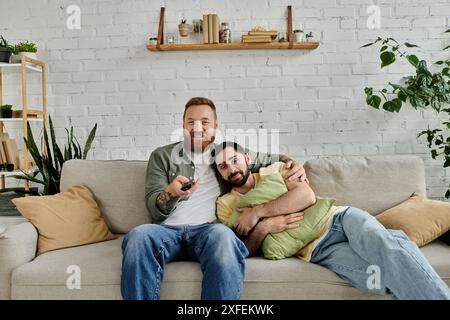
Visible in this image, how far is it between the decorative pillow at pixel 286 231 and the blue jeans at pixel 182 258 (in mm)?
146

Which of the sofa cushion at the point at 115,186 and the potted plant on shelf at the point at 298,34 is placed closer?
the sofa cushion at the point at 115,186

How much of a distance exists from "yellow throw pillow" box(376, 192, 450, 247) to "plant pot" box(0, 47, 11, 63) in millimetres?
2495

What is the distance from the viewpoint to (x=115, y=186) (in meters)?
2.53

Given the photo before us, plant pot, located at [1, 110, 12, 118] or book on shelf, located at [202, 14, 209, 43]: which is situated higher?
book on shelf, located at [202, 14, 209, 43]

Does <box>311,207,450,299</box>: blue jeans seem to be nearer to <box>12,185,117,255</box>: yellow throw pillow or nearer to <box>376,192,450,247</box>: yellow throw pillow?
<box>376,192,450,247</box>: yellow throw pillow

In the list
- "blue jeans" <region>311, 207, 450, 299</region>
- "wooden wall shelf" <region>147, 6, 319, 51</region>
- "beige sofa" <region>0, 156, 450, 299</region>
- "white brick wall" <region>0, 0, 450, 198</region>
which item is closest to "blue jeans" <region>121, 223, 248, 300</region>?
"beige sofa" <region>0, 156, 450, 299</region>

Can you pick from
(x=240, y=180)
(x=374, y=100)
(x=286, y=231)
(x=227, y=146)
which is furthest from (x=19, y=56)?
(x=374, y=100)

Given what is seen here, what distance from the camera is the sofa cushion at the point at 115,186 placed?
2504 millimetres

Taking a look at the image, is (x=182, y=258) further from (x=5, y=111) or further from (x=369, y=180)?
(x=5, y=111)

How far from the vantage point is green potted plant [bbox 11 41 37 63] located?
3.21 m

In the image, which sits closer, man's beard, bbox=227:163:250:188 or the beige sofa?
the beige sofa

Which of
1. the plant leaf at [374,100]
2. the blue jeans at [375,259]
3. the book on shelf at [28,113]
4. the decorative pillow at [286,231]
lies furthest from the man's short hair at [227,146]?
the book on shelf at [28,113]

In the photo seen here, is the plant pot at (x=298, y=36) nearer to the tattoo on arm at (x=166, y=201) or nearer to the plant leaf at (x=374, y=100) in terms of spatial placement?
the plant leaf at (x=374, y=100)
